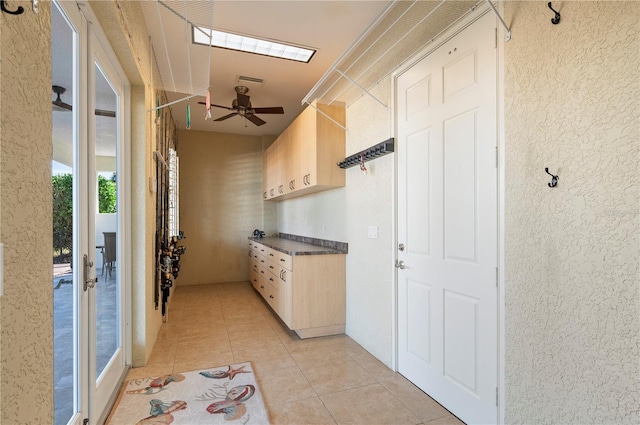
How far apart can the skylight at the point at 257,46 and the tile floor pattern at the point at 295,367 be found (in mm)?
2702

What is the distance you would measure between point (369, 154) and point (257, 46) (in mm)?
1465

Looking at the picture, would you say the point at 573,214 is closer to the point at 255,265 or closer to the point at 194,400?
the point at 194,400

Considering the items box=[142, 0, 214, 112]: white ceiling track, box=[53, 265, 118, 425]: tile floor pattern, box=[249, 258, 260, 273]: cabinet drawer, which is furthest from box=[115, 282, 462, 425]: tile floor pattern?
box=[142, 0, 214, 112]: white ceiling track

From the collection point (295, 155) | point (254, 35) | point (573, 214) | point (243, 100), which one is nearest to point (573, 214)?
point (573, 214)

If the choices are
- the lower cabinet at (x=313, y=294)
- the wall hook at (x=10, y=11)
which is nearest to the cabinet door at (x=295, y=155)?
the lower cabinet at (x=313, y=294)

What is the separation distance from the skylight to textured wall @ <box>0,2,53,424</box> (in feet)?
6.54

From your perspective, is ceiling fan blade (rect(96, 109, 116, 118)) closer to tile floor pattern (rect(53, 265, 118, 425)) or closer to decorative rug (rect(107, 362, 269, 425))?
tile floor pattern (rect(53, 265, 118, 425))

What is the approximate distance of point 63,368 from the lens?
Answer: 4.60 feet

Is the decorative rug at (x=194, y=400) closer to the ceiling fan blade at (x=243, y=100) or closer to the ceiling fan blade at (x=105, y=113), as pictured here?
the ceiling fan blade at (x=105, y=113)

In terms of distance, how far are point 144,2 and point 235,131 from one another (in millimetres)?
3834

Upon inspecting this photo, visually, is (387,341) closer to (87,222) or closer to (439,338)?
(439,338)

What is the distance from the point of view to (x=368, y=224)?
116 inches

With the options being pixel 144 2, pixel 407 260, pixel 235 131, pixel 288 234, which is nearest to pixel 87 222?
pixel 144 2

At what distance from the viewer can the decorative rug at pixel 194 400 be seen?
1.90m
